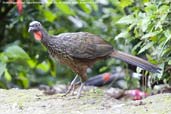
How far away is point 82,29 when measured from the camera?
25.5 ft

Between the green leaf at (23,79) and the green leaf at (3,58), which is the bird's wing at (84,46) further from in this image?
the green leaf at (23,79)

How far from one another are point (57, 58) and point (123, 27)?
268cm

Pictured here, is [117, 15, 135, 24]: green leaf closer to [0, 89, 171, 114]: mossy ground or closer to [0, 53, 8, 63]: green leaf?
[0, 89, 171, 114]: mossy ground

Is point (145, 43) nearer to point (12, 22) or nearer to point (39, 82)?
point (12, 22)

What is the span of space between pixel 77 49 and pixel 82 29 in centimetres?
254

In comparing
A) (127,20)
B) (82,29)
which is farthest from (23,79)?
(127,20)

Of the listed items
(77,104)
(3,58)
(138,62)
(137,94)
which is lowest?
(137,94)

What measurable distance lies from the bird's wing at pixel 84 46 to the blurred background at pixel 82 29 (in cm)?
25

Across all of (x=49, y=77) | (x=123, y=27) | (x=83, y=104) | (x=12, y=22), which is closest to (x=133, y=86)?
(x=123, y=27)

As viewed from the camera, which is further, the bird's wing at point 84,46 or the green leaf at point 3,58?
the green leaf at point 3,58

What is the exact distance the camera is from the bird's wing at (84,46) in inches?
207

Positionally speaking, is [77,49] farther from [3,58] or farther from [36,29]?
[3,58]

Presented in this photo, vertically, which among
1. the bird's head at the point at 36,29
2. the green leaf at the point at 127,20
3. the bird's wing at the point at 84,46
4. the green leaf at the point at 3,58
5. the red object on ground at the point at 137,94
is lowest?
the red object on ground at the point at 137,94

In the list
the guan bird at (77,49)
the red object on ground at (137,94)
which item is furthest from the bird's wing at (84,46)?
the red object on ground at (137,94)
